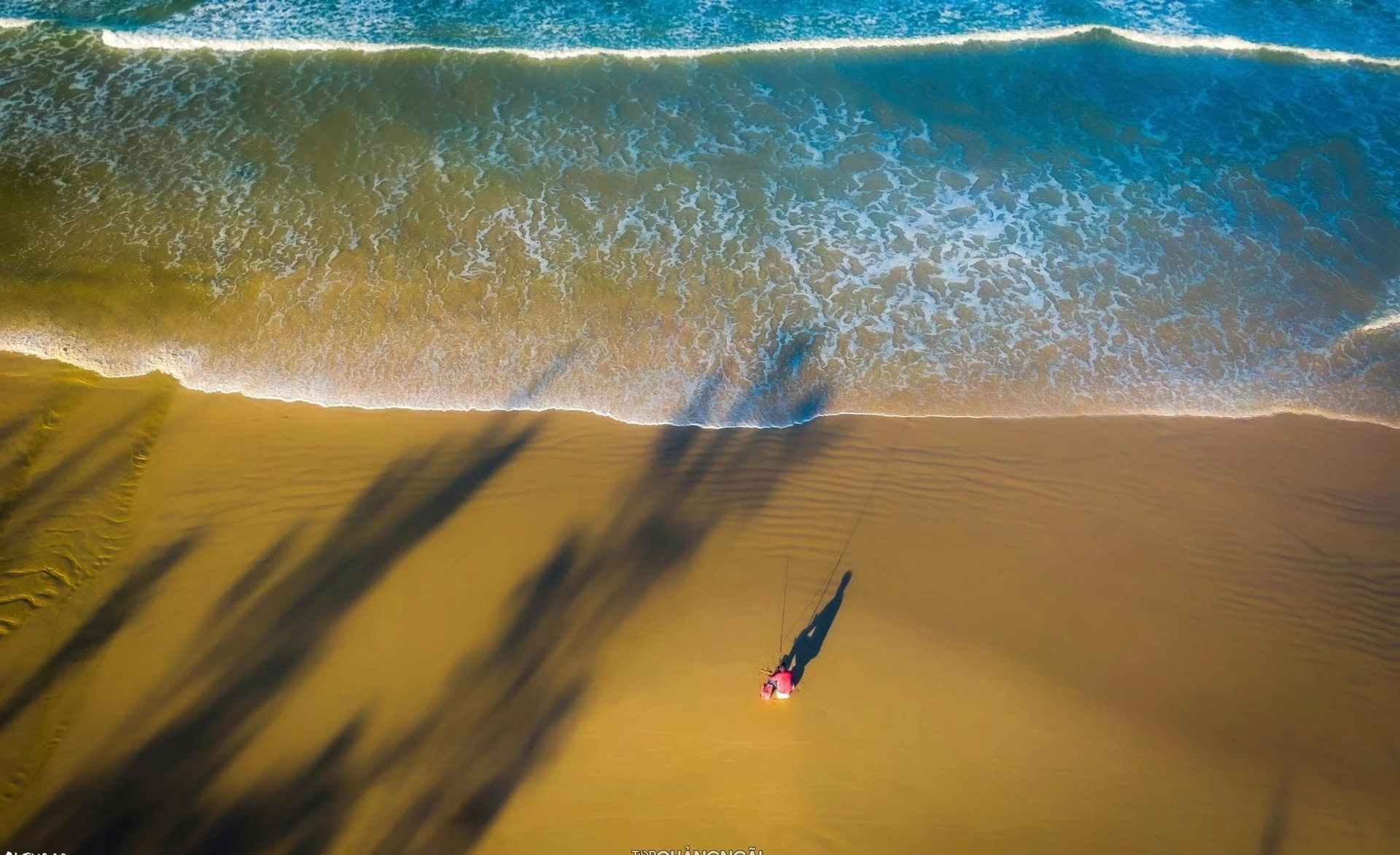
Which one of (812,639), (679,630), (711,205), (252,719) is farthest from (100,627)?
(711,205)

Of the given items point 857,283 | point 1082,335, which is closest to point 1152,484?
point 1082,335

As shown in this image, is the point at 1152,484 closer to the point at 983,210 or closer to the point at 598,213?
the point at 983,210

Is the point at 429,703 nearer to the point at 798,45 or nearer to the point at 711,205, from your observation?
the point at 711,205

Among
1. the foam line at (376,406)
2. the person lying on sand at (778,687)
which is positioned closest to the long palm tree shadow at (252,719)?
the foam line at (376,406)

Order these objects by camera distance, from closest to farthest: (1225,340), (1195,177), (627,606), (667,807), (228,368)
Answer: (667,807) → (627,606) → (228,368) → (1225,340) → (1195,177)

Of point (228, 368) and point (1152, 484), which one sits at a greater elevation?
point (228, 368)

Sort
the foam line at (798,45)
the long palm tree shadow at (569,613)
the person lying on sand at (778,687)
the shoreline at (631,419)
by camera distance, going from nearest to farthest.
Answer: the long palm tree shadow at (569,613) → the person lying on sand at (778,687) → the shoreline at (631,419) → the foam line at (798,45)

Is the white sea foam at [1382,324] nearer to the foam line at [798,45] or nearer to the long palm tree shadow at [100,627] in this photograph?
the foam line at [798,45]
